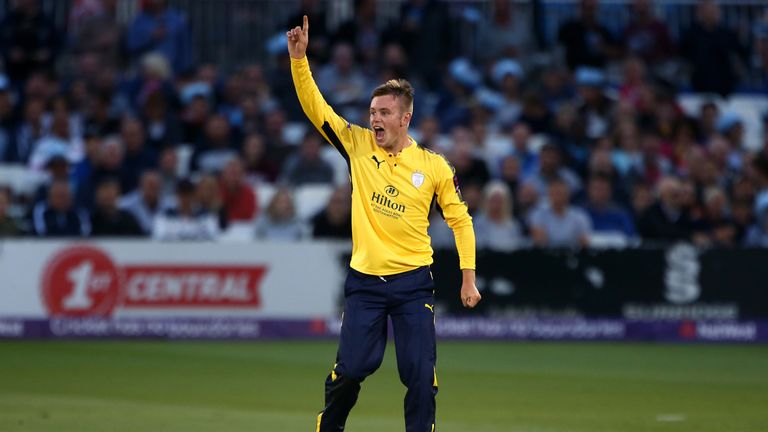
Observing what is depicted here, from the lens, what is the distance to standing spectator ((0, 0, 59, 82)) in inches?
824

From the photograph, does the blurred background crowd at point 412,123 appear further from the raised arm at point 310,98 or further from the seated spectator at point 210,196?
the raised arm at point 310,98

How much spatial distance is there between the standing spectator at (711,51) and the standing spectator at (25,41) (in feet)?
33.7

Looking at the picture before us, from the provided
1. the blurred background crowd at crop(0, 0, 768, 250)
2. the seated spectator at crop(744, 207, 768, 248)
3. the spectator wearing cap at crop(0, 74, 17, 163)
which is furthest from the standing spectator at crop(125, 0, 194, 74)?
the seated spectator at crop(744, 207, 768, 248)

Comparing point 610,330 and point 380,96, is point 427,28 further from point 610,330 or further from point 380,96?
point 380,96

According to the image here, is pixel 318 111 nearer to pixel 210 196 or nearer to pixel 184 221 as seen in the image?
pixel 184 221

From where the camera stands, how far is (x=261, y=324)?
57.8ft

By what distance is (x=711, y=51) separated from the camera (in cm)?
2278

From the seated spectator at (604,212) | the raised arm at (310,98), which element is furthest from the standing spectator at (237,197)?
the raised arm at (310,98)

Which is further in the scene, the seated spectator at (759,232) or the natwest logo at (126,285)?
the seated spectator at (759,232)

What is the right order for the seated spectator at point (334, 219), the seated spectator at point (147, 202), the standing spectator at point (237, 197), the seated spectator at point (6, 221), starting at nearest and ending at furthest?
the seated spectator at point (6, 221)
the seated spectator at point (334, 219)
the seated spectator at point (147, 202)
the standing spectator at point (237, 197)

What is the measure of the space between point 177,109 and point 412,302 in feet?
41.6

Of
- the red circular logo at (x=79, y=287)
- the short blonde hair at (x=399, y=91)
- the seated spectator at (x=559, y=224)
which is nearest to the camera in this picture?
the short blonde hair at (x=399, y=91)

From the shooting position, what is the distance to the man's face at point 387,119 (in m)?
8.38

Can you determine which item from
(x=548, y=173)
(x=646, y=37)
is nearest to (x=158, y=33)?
(x=548, y=173)
